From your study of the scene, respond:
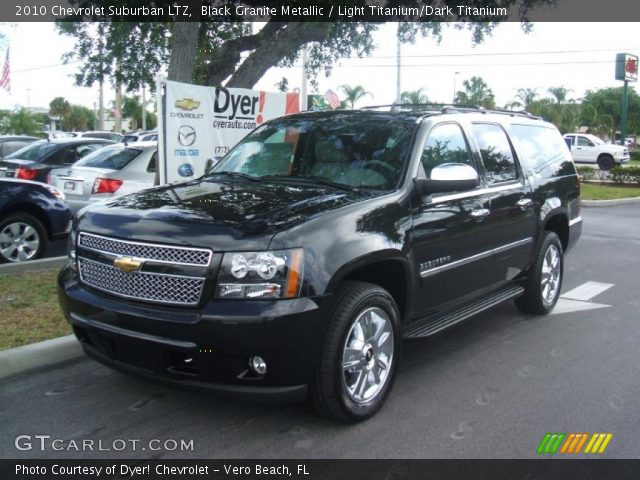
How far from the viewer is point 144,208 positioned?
372 cm

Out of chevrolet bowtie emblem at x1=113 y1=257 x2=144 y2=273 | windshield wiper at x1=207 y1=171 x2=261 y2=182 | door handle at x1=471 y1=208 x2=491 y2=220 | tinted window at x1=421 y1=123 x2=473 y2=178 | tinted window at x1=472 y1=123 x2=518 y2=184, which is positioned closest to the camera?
chevrolet bowtie emblem at x1=113 y1=257 x2=144 y2=273

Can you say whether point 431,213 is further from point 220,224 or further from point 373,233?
point 220,224

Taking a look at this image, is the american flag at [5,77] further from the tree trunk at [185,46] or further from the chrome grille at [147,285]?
the chrome grille at [147,285]

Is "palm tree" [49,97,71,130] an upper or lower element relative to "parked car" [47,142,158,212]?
upper

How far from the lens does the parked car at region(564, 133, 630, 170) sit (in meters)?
32.0

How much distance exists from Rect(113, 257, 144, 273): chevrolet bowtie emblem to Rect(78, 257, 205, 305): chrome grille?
31 mm

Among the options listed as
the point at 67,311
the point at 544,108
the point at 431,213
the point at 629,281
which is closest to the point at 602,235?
the point at 629,281

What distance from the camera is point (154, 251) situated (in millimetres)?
3373

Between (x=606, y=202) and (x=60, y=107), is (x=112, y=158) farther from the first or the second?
(x=60, y=107)

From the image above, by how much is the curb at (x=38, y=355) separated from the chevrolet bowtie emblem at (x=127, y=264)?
4.95ft

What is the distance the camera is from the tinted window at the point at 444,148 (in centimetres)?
446

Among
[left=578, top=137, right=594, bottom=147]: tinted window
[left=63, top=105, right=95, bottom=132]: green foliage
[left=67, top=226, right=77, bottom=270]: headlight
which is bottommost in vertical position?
[left=67, top=226, right=77, bottom=270]: headlight

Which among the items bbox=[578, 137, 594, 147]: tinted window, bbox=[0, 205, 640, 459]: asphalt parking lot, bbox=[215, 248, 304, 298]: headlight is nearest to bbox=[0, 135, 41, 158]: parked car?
bbox=[0, 205, 640, 459]: asphalt parking lot

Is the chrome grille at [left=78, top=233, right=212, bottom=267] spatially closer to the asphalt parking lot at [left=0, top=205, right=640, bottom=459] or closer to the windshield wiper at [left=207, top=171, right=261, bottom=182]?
the asphalt parking lot at [left=0, top=205, right=640, bottom=459]
